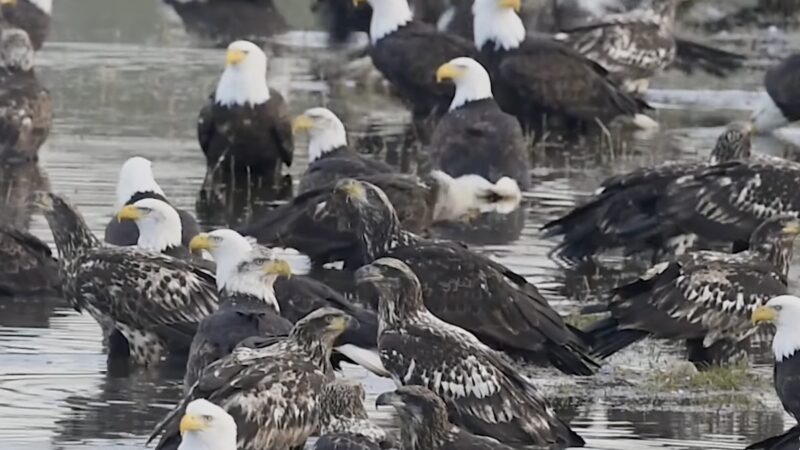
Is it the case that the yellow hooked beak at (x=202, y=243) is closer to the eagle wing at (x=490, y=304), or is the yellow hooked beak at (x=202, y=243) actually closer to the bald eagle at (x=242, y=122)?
the eagle wing at (x=490, y=304)

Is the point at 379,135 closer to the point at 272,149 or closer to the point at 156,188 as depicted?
the point at 272,149

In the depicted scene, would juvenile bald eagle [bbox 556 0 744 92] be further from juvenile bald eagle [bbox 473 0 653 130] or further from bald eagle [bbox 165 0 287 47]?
bald eagle [bbox 165 0 287 47]

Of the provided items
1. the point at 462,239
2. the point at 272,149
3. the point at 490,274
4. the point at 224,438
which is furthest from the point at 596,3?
the point at 224,438

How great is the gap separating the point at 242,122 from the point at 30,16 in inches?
236

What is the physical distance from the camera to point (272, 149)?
741 inches

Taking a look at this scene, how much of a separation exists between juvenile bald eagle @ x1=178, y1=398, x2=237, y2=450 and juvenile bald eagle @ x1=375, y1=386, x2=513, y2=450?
3.70ft

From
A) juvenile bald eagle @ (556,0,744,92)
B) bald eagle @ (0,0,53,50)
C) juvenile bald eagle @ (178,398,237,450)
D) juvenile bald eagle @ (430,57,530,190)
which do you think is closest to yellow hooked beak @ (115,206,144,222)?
juvenile bald eagle @ (430,57,530,190)

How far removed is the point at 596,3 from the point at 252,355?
61.4 feet

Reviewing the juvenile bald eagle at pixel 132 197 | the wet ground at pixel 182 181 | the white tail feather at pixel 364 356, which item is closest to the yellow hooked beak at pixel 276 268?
the white tail feather at pixel 364 356

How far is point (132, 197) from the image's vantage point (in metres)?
15.2

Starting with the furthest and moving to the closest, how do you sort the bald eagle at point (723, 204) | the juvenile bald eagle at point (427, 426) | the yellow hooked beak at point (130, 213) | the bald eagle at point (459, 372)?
the bald eagle at point (723, 204) → the yellow hooked beak at point (130, 213) → the bald eagle at point (459, 372) → the juvenile bald eagle at point (427, 426)

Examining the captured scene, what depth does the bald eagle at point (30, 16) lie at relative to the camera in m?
23.9

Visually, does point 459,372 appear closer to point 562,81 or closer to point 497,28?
point 497,28

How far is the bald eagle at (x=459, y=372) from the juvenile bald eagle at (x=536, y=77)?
9.68m
